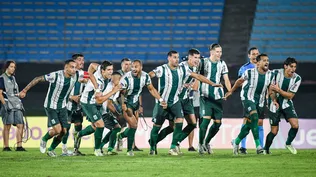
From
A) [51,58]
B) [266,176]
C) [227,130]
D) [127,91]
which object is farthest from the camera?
[51,58]

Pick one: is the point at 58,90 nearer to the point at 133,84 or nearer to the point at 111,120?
the point at 133,84

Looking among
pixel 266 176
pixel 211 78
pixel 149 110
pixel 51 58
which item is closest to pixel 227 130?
pixel 149 110

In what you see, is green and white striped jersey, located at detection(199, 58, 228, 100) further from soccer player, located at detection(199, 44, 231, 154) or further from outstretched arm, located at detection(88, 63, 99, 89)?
outstretched arm, located at detection(88, 63, 99, 89)

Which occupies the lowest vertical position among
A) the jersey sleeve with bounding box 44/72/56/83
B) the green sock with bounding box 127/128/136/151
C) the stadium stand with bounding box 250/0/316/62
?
the green sock with bounding box 127/128/136/151

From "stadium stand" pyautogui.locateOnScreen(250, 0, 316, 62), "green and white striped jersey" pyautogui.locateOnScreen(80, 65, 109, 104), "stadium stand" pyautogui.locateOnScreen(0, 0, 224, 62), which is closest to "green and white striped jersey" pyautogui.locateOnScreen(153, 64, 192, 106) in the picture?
"green and white striped jersey" pyautogui.locateOnScreen(80, 65, 109, 104)

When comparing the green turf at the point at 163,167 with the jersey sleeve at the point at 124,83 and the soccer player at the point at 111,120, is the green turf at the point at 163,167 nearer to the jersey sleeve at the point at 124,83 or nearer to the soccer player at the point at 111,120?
the jersey sleeve at the point at 124,83

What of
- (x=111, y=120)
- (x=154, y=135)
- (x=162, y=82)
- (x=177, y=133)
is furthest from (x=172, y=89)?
(x=111, y=120)

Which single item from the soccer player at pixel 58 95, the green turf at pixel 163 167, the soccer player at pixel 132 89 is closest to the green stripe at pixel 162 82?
the soccer player at pixel 132 89

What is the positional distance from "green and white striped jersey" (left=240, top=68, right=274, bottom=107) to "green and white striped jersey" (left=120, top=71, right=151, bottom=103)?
1975mm

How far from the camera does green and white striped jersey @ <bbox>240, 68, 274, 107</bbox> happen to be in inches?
579

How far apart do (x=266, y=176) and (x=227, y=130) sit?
11.1 metres

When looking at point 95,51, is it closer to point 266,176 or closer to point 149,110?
point 149,110

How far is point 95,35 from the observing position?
25766 millimetres

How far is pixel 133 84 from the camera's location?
47.7 feet
